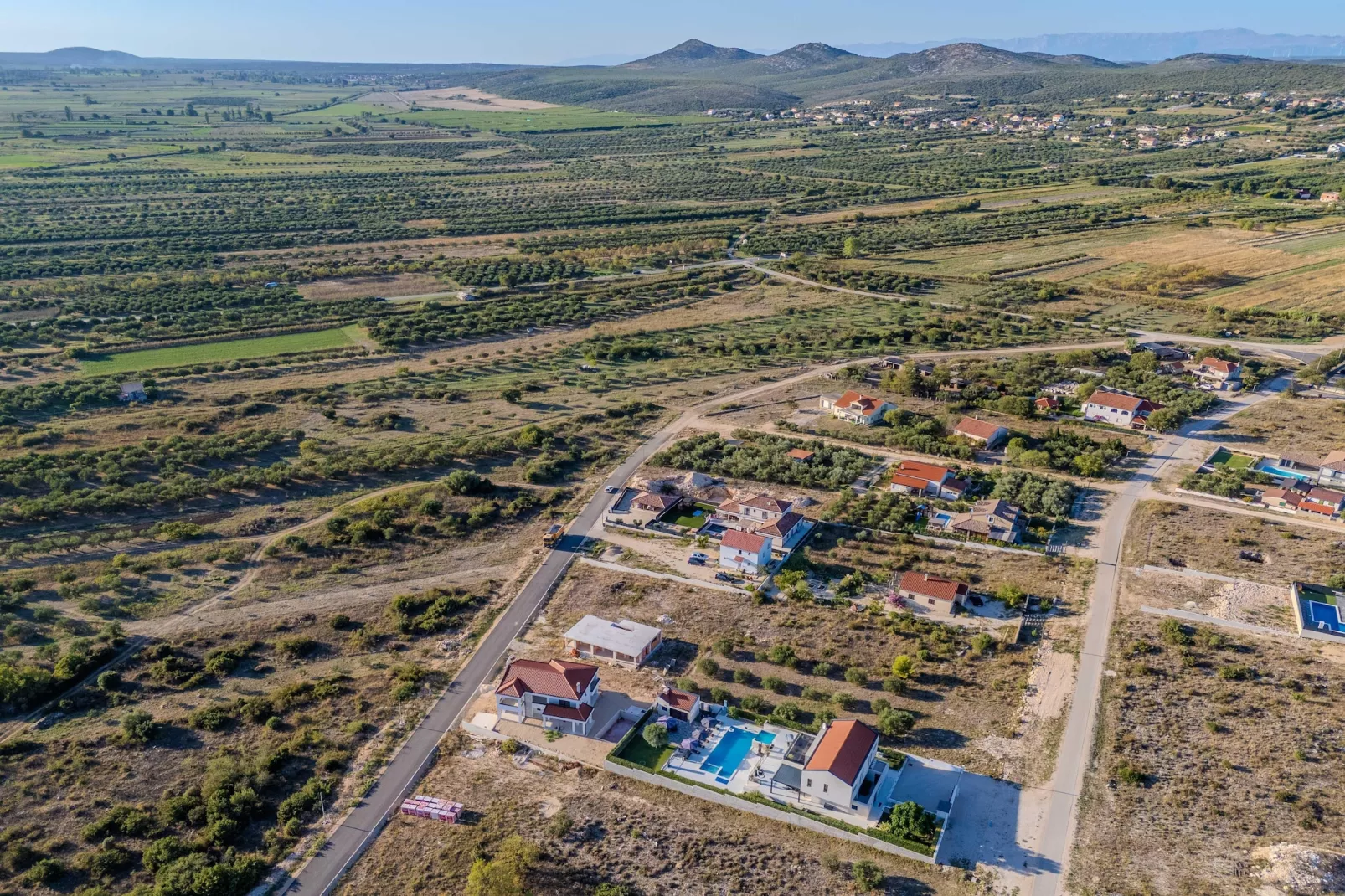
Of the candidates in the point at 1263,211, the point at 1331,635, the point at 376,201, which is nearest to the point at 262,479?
the point at 1331,635

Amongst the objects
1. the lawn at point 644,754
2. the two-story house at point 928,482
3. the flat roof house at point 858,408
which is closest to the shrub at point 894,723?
the lawn at point 644,754

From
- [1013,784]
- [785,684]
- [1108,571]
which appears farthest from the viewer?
[1108,571]

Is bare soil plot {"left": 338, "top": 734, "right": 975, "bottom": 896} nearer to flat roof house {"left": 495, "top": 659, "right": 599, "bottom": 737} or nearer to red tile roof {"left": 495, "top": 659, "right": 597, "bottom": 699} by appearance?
flat roof house {"left": 495, "top": 659, "right": 599, "bottom": 737}

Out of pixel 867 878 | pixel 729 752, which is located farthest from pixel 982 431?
pixel 867 878

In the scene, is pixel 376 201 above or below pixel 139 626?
above

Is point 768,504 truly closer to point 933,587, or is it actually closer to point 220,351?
point 933,587

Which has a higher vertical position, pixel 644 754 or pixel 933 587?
pixel 933 587

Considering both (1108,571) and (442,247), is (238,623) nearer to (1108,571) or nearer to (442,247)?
(1108,571)
